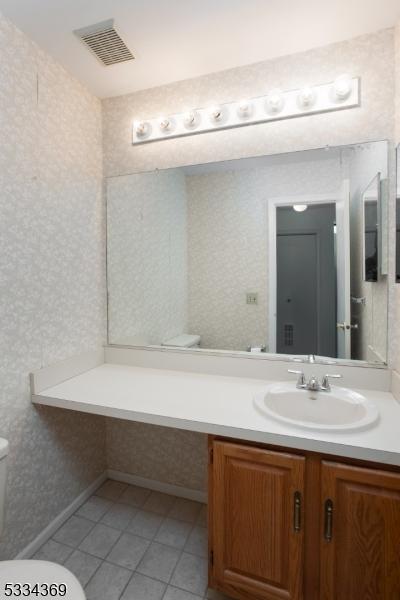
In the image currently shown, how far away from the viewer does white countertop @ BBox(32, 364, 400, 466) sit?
104 cm

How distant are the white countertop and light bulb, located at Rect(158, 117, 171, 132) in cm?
142

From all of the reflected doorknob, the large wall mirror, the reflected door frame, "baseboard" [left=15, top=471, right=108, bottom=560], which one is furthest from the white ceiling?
"baseboard" [left=15, top=471, right=108, bottom=560]

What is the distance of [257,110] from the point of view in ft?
5.36

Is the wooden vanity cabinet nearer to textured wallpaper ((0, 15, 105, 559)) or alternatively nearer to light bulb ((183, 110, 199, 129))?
textured wallpaper ((0, 15, 105, 559))

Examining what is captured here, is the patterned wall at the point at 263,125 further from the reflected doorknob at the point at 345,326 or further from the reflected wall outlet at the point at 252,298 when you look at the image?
the reflected doorknob at the point at 345,326

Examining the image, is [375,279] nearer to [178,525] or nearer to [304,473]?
[304,473]

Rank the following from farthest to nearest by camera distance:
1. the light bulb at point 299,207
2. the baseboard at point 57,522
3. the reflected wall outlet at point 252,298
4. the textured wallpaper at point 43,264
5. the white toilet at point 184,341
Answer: the white toilet at point 184,341 < the reflected wall outlet at point 252,298 < the light bulb at point 299,207 < the baseboard at point 57,522 < the textured wallpaper at point 43,264

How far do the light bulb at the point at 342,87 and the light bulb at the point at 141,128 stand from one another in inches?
40.3

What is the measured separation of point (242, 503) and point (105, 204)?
1.80 meters

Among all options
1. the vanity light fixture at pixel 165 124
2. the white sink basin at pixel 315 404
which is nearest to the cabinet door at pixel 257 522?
the white sink basin at pixel 315 404

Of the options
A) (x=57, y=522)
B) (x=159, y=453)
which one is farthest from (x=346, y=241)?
(x=57, y=522)

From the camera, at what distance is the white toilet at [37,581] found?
0.91m

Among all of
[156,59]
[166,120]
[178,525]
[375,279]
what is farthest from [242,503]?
[156,59]

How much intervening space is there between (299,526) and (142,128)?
2088 mm
